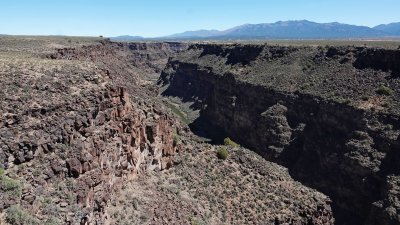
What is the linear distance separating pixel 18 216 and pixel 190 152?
22.4 metres

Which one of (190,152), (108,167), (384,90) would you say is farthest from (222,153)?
(384,90)

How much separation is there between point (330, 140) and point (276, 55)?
4158 cm

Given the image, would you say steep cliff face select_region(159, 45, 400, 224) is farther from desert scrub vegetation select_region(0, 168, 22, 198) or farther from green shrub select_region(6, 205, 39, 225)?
desert scrub vegetation select_region(0, 168, 22, 198)

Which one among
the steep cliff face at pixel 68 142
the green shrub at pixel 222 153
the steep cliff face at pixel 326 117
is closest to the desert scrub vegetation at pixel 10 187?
the steep cliff face at pixel 68 142

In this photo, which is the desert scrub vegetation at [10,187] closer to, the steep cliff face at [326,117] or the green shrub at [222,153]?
the green shrub at [222,153]

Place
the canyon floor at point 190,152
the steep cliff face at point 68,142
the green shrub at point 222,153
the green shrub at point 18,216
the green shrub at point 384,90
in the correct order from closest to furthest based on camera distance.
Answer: the green shrub at point 18,216 → the steep cliff face at point 68,142 → the canyon floor at point 190,152 → the green shrub at point 222,153 → the green shrub at point 384,90

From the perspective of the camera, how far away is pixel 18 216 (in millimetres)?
23078

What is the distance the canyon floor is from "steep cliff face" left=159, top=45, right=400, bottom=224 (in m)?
0.19

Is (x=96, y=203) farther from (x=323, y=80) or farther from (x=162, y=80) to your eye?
(x=162, y=80)

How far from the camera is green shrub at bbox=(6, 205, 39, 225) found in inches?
902

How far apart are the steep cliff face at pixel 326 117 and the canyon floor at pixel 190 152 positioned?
0.19 meters

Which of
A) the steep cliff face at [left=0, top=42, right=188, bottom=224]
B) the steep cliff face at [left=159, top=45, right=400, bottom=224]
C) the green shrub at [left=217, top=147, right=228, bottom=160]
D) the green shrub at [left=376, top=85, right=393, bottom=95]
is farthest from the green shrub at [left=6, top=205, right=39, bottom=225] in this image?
the green shrub at [left=376, top=85, right=393, bottom=95]

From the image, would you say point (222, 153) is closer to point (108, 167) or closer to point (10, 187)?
point (108, 167)

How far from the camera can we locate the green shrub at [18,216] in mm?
22922
